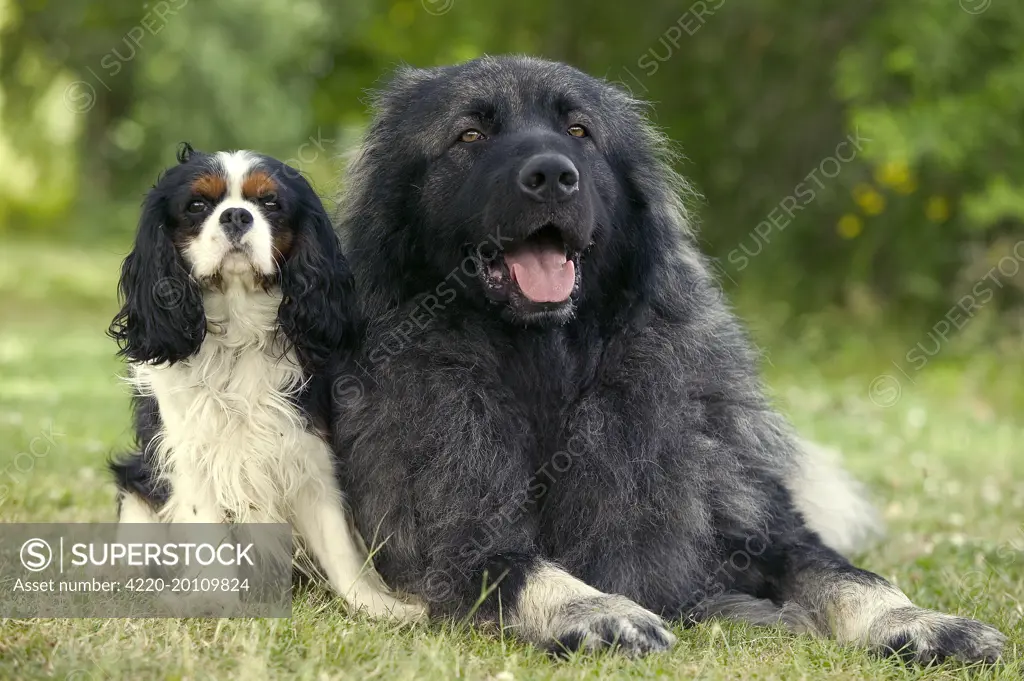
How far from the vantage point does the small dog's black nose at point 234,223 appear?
3730 millimetres

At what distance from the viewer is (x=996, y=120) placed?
9555 mm

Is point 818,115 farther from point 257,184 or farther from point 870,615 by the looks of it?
point 257,184

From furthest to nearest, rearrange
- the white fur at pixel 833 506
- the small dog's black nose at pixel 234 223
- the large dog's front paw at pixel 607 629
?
the white fur at pixel 833 506
the small dog's black nose at pixel 234 223
the large dog's front paw at pixel 607 629

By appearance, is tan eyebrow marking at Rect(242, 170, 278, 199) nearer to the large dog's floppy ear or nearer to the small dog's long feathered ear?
the large dog's floppy ear

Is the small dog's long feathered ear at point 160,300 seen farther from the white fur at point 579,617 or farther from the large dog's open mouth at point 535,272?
the white fur at point 579,617

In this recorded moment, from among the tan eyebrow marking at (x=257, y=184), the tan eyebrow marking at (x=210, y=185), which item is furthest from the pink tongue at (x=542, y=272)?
the tan eyebrow marking at (x=210, y=185)

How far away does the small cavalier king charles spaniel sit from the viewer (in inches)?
151

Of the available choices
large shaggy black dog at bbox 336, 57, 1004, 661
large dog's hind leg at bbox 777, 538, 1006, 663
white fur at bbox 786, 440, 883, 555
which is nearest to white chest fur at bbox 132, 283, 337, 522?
large shaggy black dog at bbox 336, 57, 1004, 661

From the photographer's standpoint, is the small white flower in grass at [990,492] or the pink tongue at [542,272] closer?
the pink tongue at [542,272]

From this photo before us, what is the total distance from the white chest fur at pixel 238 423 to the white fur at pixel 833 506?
6.94ft

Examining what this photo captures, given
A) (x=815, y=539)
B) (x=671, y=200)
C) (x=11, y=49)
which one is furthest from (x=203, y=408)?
(x=11, y=49)

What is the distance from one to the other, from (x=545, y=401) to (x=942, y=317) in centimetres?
777

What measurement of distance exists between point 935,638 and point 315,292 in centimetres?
224

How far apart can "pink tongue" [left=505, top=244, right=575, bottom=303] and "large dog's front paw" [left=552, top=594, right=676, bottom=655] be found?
98 cm
